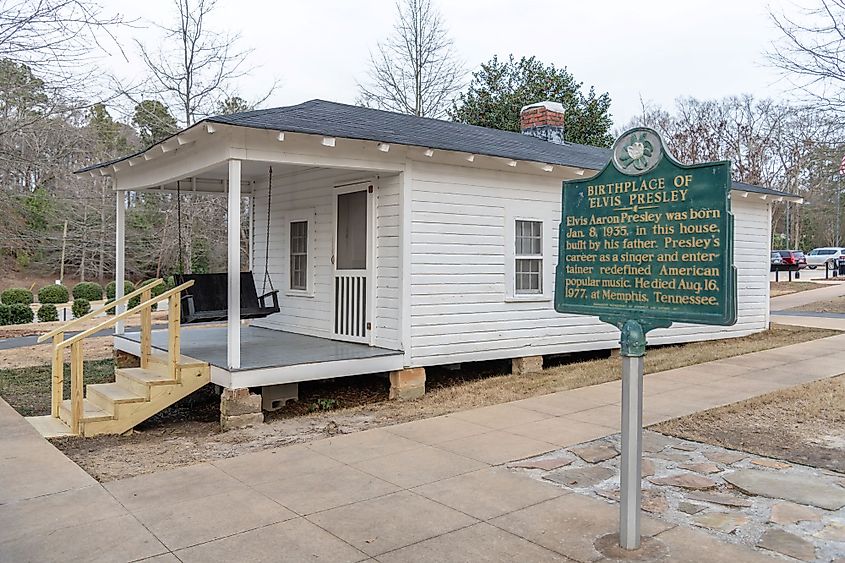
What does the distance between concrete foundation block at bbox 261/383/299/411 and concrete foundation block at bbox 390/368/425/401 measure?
3.82ft

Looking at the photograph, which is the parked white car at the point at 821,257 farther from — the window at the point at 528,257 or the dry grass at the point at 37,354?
the dry grass at the point at 37,354

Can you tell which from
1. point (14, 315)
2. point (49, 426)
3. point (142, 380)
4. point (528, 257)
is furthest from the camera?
point (14, 315)

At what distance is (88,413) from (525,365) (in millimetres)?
5514

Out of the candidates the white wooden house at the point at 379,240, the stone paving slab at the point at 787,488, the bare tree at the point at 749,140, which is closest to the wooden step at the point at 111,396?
the white wooden house at the point at 379,240

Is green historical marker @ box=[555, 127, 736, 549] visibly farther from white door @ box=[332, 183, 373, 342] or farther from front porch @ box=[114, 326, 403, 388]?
white door @ box=[332, 183, 373, 342]

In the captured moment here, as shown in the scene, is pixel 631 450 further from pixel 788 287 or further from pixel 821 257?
pixel 821 257

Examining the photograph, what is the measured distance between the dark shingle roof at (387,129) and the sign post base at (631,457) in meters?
4.62

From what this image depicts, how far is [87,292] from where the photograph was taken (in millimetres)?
27562

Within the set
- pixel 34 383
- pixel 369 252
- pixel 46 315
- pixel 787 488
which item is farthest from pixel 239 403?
pixel 46 315

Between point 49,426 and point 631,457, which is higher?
point 631,457

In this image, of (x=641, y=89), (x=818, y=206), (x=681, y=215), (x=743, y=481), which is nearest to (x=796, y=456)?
(x=743, y=481)

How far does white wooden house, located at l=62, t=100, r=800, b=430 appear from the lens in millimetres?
7422

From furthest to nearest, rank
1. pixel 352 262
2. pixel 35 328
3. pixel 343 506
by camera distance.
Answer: pixel 35 328
pixel 352 262
pixel 343 506

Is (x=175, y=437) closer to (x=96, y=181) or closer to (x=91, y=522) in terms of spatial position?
(x=91, y=522)
